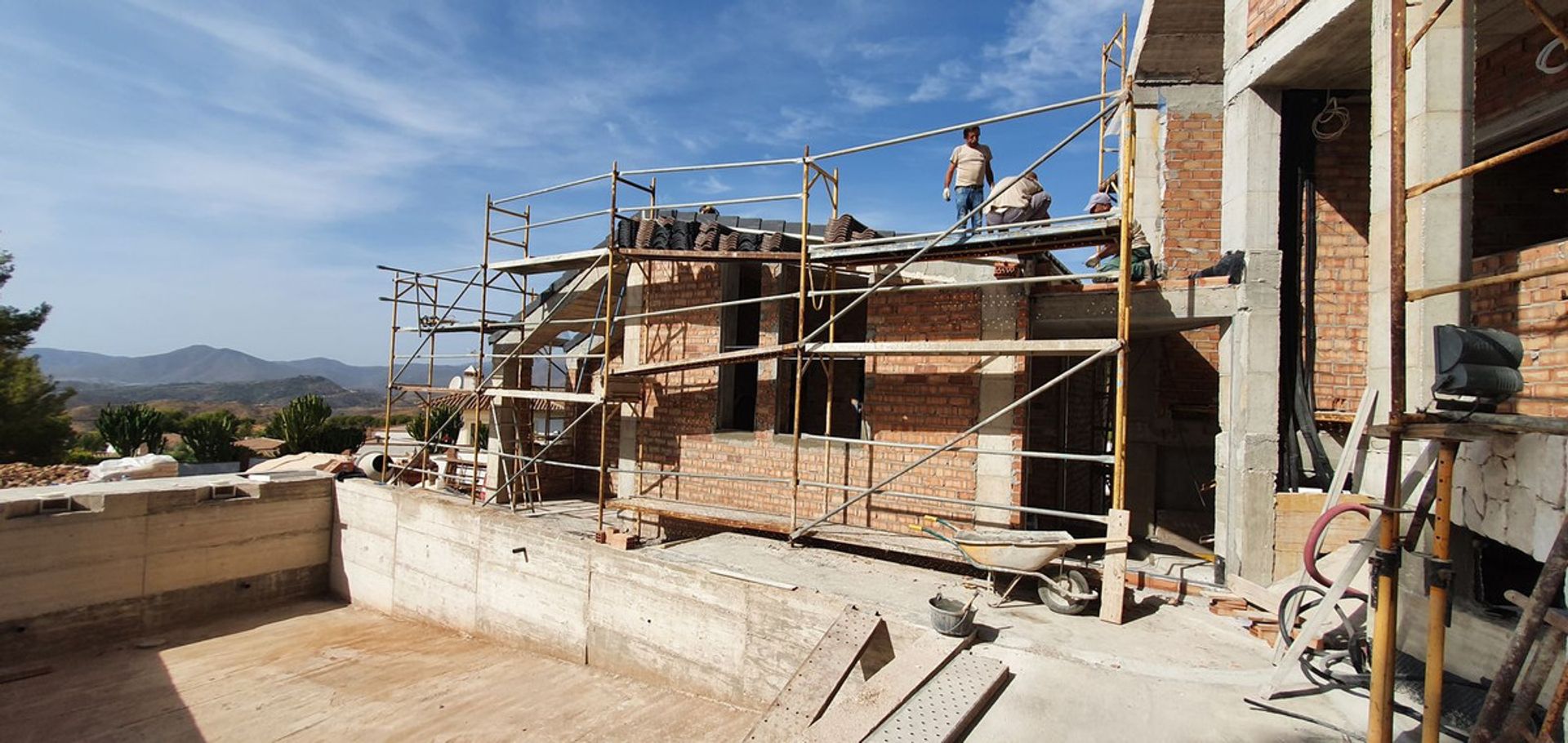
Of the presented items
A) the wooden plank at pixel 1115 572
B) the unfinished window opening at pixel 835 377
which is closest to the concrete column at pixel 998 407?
the wooden plank at pixel 1115 572

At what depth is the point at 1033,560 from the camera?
5984 millimetres

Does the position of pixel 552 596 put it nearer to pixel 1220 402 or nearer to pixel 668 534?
pixel 668 534

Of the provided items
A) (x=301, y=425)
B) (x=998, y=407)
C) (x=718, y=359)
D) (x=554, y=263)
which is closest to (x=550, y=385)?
(x=554, y=263)

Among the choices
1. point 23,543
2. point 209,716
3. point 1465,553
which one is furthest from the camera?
point 23,543

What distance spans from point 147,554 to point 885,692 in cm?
1196

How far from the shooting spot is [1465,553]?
181 inches

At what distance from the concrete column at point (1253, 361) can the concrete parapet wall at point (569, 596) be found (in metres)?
4.23

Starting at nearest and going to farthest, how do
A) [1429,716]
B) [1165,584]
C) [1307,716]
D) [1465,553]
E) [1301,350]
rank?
[1429,716] < [1307,716] < [1465,553] < [1165,584] < [1301,350]

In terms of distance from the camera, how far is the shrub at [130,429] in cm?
2109

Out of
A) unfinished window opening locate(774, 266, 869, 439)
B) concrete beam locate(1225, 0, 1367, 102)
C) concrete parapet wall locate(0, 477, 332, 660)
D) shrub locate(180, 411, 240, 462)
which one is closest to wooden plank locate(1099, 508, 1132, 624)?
unfinished window opening locate(774, 266, 869, 439)

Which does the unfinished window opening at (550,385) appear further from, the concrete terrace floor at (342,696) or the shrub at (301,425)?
the shrub at (301,425)

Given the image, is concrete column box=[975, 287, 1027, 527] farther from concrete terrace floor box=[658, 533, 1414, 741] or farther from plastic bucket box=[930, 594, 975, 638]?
plastic bucket box=[930, 594, 975, 638]

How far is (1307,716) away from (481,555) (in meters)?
8.96

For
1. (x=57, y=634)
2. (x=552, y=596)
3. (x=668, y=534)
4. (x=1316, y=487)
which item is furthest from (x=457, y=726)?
(x=1316, y=487)
